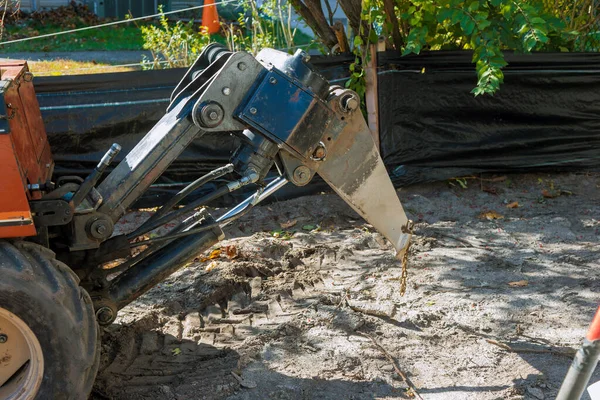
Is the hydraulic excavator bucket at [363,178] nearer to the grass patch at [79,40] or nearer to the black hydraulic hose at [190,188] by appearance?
the black hydraulic hose at [190,188]

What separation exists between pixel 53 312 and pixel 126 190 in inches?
28.1

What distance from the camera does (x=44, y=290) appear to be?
11.4ft

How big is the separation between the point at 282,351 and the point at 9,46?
1118cm

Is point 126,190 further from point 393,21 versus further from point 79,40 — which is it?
point 79,40

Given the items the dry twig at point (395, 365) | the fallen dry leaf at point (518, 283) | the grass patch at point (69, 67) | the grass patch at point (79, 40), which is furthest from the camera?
the grass patch at point (79, 40)

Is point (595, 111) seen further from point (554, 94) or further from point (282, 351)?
point (282, 351)

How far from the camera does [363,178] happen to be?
13.5 feet

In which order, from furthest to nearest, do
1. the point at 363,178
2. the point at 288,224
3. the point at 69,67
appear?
the point at 69,67 < the point at 288,224 < the point at 363,178

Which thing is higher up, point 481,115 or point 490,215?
point 481,115

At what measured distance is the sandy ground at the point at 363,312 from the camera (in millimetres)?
4344

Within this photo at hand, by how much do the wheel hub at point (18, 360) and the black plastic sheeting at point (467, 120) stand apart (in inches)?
132

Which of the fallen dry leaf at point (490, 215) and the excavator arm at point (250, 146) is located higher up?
the excavator arm at point (250, 146)

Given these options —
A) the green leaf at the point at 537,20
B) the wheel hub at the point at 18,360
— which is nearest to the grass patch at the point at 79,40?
the green leaf at the point at 537,20

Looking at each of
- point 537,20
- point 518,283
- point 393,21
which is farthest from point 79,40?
point 518,283
